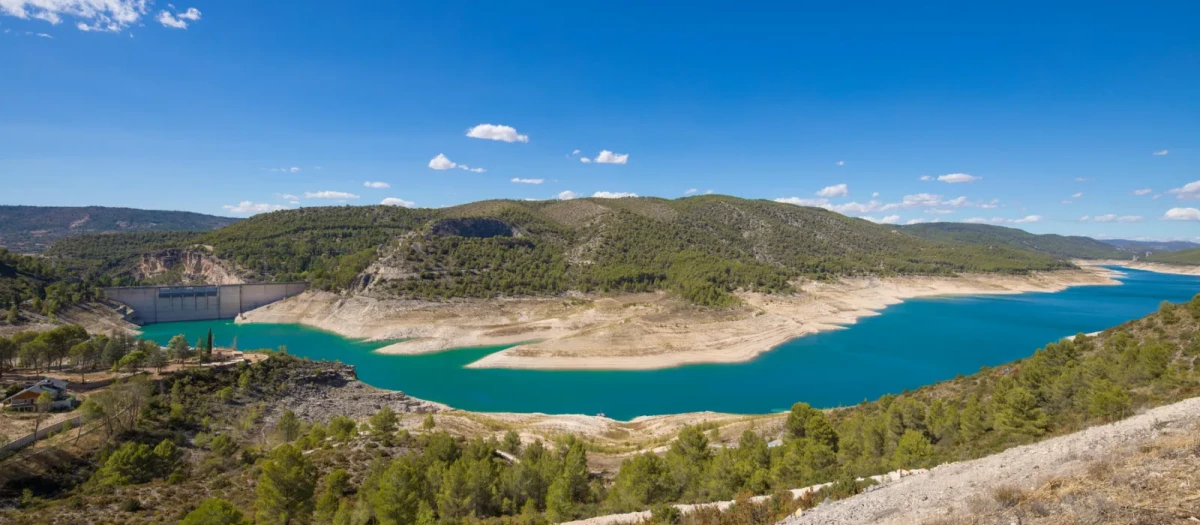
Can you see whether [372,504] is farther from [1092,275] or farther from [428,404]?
[1092,275]

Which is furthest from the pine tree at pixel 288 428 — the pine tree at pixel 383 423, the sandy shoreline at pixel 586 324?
the sandy shoreline at pixel 586 324

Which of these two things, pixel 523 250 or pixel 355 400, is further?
pixel 523 250

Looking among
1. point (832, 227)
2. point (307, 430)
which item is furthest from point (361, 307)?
point (832, 227)

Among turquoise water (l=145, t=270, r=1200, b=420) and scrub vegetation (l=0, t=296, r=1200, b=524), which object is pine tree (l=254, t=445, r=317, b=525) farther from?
turquoise water (l=145, t=270, r=1200, b=420)

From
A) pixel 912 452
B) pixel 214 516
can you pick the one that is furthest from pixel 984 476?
pixel 214 516

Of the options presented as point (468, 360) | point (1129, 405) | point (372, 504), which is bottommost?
point (468, 360)

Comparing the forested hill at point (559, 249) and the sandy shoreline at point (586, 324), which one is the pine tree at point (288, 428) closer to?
the sandy shoreline at point (586, 324)

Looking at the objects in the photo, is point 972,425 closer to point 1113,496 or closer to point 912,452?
point 912,452

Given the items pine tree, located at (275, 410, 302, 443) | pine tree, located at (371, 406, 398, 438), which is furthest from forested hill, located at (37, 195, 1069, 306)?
pine tree, located at (371, 406, 398, 438)
